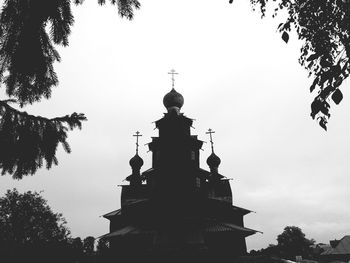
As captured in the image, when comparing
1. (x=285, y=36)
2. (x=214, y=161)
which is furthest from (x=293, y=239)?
(x=285, y=36)

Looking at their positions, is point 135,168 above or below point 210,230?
above

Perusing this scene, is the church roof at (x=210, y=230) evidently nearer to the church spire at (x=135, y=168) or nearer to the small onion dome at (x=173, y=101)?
the church spire at (x=135, y=168)

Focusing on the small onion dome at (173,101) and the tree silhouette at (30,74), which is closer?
the tree silhouette at (30,74)

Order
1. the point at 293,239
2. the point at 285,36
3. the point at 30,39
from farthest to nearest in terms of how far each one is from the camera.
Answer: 1. the point at 293,239
2. the point at 285,36
3. the point at 30,39

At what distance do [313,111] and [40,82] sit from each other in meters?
3.03

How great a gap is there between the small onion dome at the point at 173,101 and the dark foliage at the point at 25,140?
27.6 meters

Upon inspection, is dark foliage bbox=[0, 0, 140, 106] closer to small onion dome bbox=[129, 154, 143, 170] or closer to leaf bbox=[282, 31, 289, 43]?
leaf bbox=[282, 31, 289, 43]

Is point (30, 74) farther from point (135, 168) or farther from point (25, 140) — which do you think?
point (135, 168)

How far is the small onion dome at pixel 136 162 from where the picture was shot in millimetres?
33531

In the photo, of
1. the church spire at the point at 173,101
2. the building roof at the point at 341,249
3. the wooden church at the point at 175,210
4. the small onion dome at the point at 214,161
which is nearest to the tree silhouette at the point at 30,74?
the wooden church at the point at 175,210

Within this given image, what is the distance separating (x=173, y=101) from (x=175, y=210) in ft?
36.9

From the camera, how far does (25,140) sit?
376 cm

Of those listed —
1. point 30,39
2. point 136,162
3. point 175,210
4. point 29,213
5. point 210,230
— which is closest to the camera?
point 30,39

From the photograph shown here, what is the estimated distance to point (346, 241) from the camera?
51844 mm
